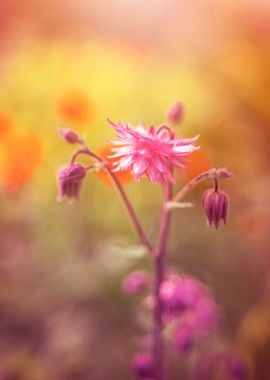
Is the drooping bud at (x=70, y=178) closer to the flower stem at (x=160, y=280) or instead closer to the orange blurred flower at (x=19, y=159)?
the flower stem at (x=160, y=280)

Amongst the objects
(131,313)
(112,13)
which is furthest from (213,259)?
(112,13)

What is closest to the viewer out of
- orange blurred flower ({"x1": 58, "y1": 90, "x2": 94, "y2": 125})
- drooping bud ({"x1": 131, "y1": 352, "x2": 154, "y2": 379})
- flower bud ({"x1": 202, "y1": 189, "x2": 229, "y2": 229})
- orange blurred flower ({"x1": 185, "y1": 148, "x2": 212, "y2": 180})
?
flower bud ({"x1": 202, "y1": 189, "x2": 229, "y2": 229})

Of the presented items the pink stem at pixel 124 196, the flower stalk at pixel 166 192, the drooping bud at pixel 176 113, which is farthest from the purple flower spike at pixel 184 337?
the drooping bud at pixel 176 113

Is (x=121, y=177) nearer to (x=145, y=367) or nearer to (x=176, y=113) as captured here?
(x=176, y=113)

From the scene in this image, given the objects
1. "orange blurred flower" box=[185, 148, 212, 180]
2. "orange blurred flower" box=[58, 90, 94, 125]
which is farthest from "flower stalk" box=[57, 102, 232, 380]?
"orange blurred flower" box=[58, 90, 94, 125]

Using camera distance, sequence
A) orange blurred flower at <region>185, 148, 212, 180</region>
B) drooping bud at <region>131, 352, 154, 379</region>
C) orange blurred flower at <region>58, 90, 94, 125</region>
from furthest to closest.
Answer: orange blurred flower at <region>58, 90, 94, 125</region>
orange blurred flower at <region>185, 148, 212, 180</region>
drooping bud at <region>131, 352, 154, 379</region>

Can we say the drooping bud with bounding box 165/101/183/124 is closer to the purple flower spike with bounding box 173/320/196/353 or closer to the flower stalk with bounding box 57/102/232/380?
the flower stalk with bounding box 57/102/232/380
